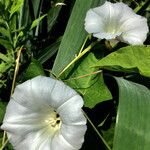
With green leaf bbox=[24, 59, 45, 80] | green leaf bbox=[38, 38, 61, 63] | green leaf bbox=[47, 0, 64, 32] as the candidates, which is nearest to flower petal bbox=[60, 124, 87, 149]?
green leaf bbox=[24, 59, 45, 80]

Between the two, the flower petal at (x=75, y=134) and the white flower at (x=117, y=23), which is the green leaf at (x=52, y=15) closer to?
the white flower at (x=117, y=23)

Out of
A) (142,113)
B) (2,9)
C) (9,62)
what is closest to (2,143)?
(9,62)

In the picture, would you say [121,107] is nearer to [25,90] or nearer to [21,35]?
[25,90]

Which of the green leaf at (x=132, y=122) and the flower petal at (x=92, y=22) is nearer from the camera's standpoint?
the green leaf at (x=132, y=122)

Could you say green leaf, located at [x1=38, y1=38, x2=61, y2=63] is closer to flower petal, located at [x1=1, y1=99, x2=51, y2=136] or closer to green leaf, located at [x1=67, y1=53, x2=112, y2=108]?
green leaf, located at [x1=67, y1=53, x2=112, y2=108]

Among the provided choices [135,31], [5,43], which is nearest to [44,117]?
[5,43]

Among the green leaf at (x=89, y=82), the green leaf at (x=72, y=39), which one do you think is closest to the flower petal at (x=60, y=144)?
the green leaf at (x=89, y=82)
